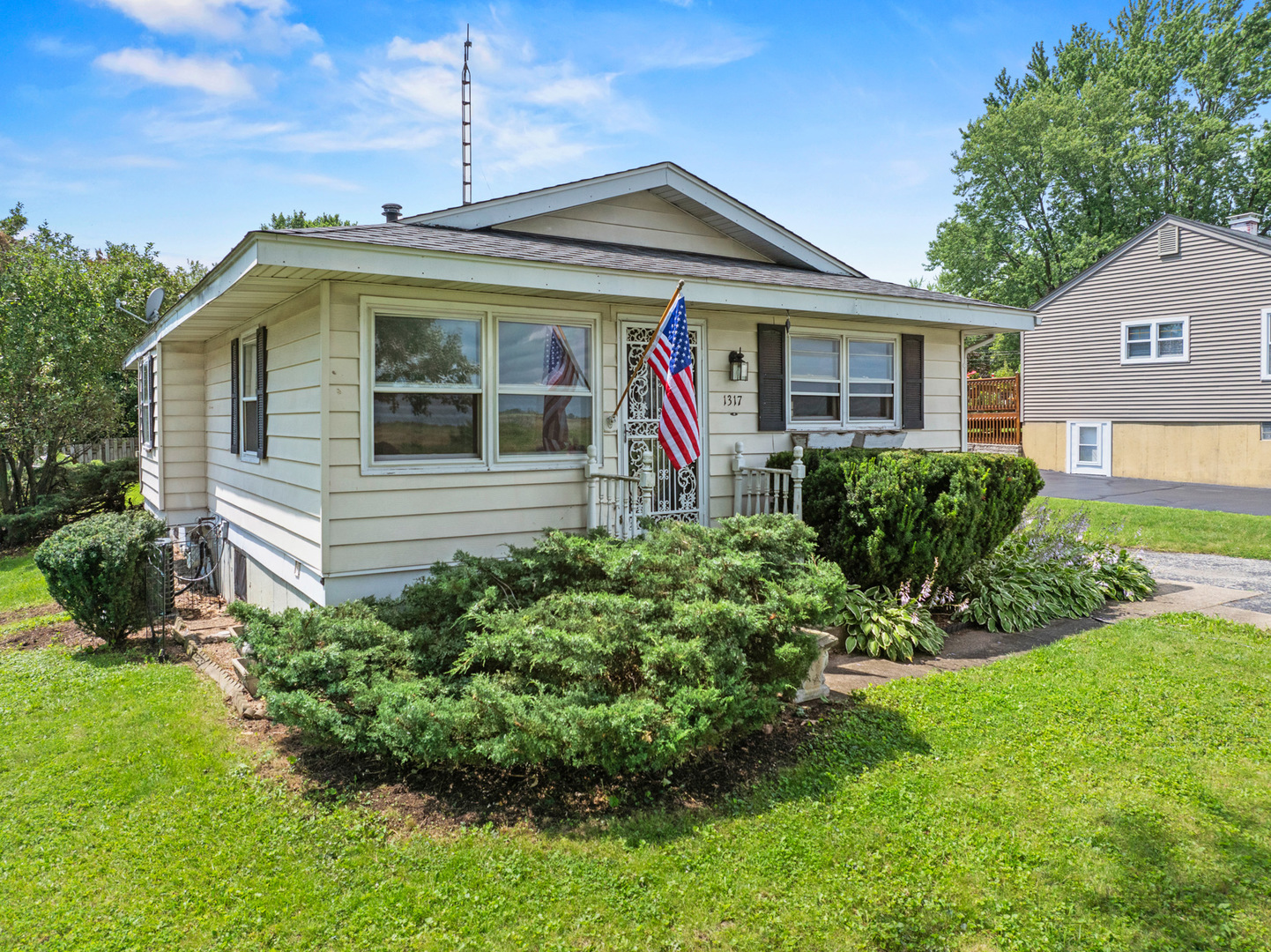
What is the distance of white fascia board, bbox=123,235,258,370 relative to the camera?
4.87 meters

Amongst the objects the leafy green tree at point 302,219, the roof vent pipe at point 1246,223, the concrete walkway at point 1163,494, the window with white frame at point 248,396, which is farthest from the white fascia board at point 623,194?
the leafy green tree at point 302,219

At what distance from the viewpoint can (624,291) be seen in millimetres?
6027

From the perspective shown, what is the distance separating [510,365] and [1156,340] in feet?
62.2

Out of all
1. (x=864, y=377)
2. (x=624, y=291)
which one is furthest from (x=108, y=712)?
(x=864, y=377)

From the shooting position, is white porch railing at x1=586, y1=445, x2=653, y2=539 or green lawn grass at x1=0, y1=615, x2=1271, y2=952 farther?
white porch railing at x1=586, y1=445, x2=653, y2=539

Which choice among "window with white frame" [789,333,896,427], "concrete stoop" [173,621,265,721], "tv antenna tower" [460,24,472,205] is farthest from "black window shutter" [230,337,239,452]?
"window with white frame" [789,333,896,427]

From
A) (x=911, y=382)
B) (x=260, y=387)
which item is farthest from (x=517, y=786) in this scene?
(x=911, y=382)

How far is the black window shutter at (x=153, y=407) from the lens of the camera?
10468mm

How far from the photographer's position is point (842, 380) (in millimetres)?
8109

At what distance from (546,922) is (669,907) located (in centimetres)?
45

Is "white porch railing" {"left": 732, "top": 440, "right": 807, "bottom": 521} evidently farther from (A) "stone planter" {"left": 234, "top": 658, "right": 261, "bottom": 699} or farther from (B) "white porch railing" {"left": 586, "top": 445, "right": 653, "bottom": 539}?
(A) "stone planter" {"left": 234, "top": 658, "right": 261, "bottom": 699}

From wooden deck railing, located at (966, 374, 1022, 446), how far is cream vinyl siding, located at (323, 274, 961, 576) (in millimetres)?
17578

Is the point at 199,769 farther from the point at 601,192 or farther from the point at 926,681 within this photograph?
the point at 601,192

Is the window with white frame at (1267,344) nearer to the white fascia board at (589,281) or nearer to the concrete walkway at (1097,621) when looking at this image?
Result: the concrete walkway at (1097,621)
